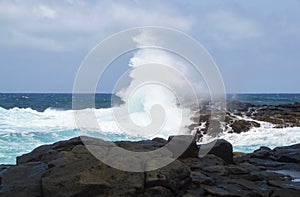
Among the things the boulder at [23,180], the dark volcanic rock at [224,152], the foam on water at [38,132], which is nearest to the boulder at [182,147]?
the dark volcanic rock at [224,152]

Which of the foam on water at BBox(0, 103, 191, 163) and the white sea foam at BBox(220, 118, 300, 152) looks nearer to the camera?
the foam on water at BBox(0, 103, 191, 163)

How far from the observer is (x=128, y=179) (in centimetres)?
500

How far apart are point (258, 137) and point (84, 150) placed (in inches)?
498

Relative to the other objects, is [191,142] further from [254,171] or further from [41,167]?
→ [41,167]

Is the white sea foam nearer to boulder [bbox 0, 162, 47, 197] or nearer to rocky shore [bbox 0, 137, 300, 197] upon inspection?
rocky shore [bbox 0, 137, 300, 197]

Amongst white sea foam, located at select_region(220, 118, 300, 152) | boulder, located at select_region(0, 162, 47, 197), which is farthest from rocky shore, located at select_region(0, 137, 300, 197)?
white sea foam, located at select_region(220, 118, 300, 152)

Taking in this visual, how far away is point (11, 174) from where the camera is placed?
19.2ft

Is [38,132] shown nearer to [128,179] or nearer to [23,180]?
[23,180]

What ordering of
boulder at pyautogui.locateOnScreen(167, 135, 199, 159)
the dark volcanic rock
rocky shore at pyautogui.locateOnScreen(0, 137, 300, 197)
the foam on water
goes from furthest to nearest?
the foam on water → the dark volcanic rock → boulder at pyautogui.locateOnScreen(167, 135, 199, 159) → rocky shore at pyautogui.locateOnScreen(0, 137, 300, 197)

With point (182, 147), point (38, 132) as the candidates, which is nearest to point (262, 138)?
point (38, 132)

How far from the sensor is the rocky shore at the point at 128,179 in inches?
193

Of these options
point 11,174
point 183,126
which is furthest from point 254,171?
point 183,126

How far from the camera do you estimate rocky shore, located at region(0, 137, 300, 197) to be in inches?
193

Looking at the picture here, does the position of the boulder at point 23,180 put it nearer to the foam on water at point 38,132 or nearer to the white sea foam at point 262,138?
the foam on water at point 38,132
